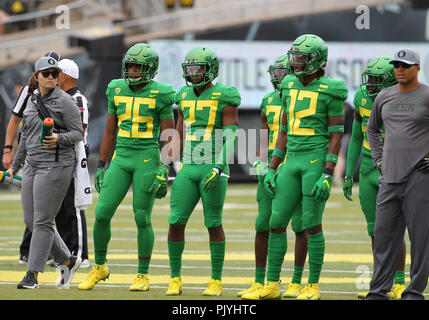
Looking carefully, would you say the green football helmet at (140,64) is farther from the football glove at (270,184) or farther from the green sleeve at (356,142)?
the green sleeve at (356,142)

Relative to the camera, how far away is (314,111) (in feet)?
27.7

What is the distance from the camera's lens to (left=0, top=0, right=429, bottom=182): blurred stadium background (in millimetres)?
25391

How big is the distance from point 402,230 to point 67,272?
119 inches

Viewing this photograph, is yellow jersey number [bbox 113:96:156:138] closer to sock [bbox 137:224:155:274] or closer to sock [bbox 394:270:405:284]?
sock [bbox 137:224:155:274]

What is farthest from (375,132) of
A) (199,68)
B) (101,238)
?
(101,238)

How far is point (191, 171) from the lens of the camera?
876cm

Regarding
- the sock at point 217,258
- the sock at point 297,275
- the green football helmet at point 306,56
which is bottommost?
the sock at point 297,275

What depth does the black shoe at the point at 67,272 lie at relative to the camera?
905 centimetres

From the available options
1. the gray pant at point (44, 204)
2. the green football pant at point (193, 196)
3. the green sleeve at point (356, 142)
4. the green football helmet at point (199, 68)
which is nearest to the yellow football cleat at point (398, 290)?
the green sleeve at point (356, 142)

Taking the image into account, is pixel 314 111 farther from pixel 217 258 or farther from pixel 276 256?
pixel 217 258

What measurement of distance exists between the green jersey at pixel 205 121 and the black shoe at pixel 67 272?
1.41 metres
